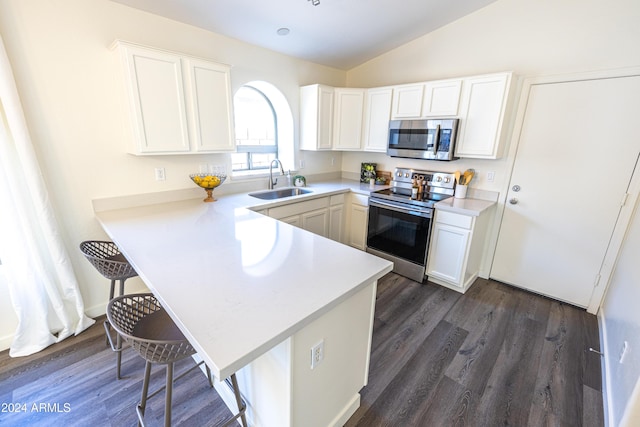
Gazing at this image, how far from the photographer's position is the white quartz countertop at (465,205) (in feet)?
8.26

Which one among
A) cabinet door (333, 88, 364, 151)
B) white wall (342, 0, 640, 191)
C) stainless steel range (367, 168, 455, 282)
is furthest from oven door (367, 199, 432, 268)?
cabinet door (333, 88, 364, 151)

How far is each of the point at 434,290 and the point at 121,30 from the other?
351 centimetres

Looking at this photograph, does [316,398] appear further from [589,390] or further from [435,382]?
[589,390]

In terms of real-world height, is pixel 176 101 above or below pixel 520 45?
below

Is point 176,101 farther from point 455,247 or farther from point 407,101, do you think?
point 455,247

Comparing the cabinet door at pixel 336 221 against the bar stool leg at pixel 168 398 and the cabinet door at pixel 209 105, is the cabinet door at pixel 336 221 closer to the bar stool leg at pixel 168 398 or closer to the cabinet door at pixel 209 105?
→ the cabinet door at pixel 209 105

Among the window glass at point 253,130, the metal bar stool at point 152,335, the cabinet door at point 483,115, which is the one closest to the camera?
the metal bar stool at point 152,335

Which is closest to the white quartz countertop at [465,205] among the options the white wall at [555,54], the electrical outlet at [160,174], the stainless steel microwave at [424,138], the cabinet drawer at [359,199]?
the white wall at [555,54]

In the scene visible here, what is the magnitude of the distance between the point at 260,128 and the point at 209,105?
108cm

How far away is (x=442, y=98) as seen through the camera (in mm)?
2803

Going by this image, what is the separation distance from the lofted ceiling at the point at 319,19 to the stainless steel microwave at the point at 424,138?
0.95 meters

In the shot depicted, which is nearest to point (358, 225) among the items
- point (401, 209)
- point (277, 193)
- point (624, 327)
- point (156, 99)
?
point (401, 209)

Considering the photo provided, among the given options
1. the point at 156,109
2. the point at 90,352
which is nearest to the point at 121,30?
the point at 156,109

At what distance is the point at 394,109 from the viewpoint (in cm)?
319
